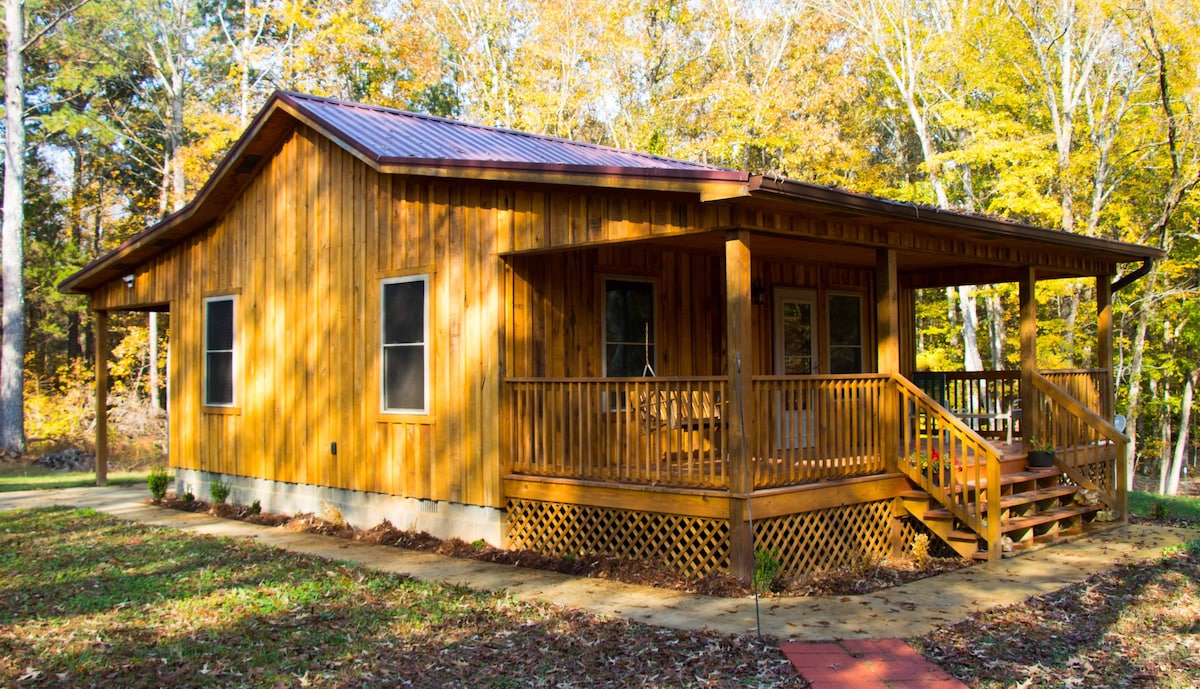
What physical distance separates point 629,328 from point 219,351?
5.81 m

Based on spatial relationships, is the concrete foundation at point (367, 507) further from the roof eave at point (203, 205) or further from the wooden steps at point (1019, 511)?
the wooden steps at point (1019, 511)

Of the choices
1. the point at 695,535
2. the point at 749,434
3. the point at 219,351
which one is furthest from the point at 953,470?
the point at 219,351

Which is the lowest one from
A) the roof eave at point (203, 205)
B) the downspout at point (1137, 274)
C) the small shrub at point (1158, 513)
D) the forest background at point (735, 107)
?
the small shrub at point (1158, 513)

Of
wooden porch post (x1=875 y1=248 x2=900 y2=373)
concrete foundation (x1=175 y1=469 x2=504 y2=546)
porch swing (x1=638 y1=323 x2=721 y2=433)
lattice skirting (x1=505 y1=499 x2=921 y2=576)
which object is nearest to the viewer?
lattice skirting (x1=505 y1=499 x2=921 y2=576)

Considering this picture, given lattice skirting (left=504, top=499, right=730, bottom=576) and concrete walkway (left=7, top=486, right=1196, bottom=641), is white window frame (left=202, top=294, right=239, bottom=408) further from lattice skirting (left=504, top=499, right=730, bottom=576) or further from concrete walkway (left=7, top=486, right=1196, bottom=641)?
lattice skirting (left=504, top=499, right=730, bottom=576)

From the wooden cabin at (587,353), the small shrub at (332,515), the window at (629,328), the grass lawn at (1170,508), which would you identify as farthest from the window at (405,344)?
the grass lawn at (1170,508)

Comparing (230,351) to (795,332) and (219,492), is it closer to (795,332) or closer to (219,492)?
(219,492)

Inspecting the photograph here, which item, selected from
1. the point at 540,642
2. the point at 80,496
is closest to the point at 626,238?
the point at 540,642

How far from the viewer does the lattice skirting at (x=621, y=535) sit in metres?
7.74

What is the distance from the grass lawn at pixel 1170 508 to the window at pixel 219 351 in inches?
447

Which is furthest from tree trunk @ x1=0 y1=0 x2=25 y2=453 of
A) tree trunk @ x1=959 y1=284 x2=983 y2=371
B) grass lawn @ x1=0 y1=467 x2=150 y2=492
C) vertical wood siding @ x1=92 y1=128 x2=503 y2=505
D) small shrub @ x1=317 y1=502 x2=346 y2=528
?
tree trunk @ x1=959 y1=284 x2=983 y2=371

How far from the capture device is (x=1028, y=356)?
10672 millimetres

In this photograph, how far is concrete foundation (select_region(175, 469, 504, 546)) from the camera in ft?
30.5

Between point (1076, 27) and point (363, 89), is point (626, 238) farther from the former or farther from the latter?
point (363, 89)
